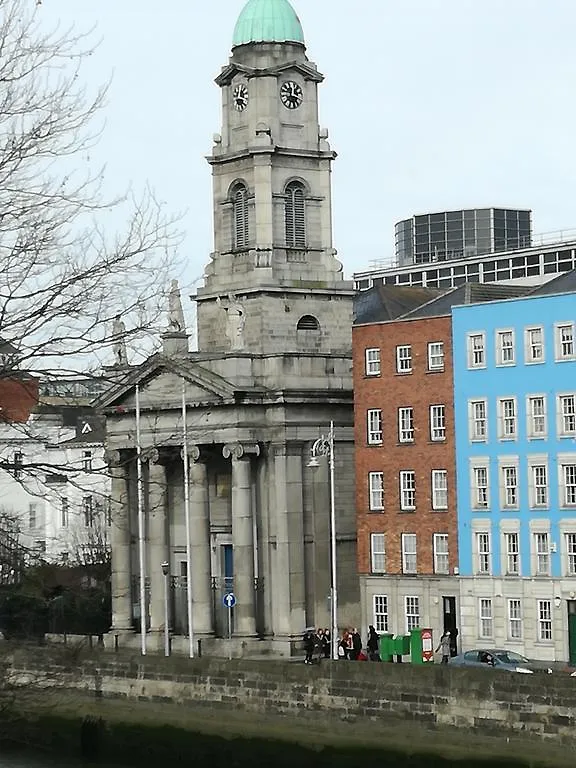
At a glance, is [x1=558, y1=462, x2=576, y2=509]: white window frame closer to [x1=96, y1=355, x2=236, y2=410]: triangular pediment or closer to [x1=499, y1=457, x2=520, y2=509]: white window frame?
[x1=499, y1=457, x2=520, y2=509]: white window frame

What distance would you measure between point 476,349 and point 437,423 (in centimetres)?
367

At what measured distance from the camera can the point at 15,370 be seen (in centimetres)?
2622

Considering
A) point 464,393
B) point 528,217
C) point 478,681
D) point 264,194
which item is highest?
point 528,217

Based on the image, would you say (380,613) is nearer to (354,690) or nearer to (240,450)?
(240,450)

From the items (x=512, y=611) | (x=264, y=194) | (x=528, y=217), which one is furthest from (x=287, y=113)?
(x=528, y=217)

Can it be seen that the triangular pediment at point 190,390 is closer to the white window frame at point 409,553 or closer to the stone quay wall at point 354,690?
the white window frame at point 409,553

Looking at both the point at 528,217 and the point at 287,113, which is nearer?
the point at 287,113

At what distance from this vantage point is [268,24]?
88.4 meters

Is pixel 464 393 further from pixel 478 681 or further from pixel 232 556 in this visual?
pixel 478 681

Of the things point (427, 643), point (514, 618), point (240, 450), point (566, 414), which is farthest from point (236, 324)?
point (514, 618)

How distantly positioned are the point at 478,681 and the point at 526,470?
56.2ft

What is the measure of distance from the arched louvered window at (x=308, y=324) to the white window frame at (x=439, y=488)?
1005cm

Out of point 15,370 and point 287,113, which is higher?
point 287,113

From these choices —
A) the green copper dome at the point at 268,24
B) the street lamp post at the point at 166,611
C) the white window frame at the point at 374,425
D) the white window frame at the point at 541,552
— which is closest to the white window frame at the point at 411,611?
the white window frame at the point at 374,425
